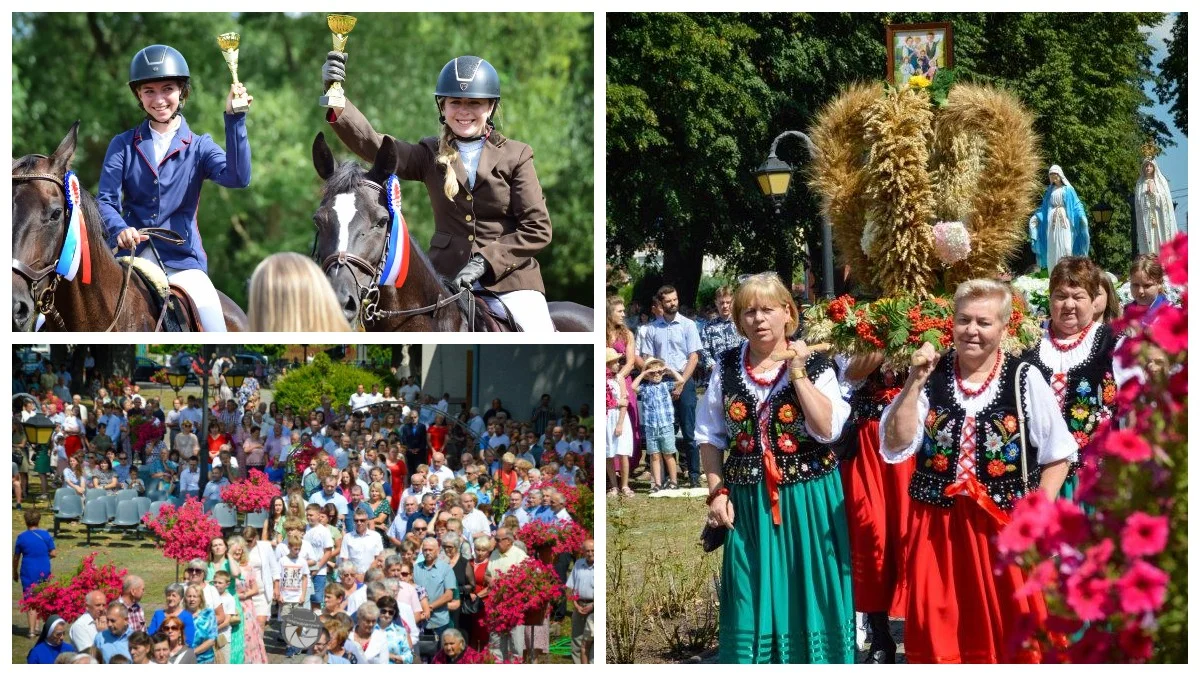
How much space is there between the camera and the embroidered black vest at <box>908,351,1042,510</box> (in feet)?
13.2

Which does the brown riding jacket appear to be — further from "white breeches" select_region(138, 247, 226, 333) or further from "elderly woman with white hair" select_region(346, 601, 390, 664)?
"elderly woman with white hair" select_region(346, 601, 390, 664)

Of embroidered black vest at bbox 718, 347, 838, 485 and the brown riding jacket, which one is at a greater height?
the brown riding jacket

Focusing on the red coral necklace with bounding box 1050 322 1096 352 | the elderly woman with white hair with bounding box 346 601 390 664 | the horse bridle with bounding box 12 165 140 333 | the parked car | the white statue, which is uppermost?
the white statue

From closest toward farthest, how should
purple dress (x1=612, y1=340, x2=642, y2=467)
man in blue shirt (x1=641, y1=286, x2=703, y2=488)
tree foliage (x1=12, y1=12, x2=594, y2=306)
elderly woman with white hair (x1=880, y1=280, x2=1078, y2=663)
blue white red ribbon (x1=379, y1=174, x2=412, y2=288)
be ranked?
elderly woman with white hair (x1=880, y1=280, x2=1078, y2=663)
blue white red ribbon (x1=379, y1=174, x2=412, y2=288)
tree foliage (x1=12, y1=12, x2=594, y2=306)
purple dress (x1=612, y1=340, x2=642, y2=467)
man in blue shirt (x1=641, y1=286, x2=703, y2=488)

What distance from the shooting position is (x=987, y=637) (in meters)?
4.09

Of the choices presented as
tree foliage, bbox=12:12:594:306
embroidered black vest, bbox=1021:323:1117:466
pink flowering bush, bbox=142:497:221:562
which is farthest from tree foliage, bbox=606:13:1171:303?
pink flowering bush, bbox=142:497:221:562

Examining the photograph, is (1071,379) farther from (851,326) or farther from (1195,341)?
(851,326)

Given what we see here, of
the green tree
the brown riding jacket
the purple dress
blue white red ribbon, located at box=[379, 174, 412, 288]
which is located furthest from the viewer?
the purple dress

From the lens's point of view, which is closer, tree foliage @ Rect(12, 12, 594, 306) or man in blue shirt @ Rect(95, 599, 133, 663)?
man in blue shirt @ Rect(95, 599, 133, 663)

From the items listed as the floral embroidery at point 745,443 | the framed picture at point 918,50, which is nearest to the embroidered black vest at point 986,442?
the floral embroidery at point 745,443

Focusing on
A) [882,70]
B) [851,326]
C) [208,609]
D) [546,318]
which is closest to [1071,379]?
[851,326]

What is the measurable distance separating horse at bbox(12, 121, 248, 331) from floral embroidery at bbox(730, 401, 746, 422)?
207 cm

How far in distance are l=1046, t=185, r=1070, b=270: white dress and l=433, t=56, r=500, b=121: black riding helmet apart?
2.42 meters

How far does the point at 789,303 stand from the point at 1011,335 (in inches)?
32.4
